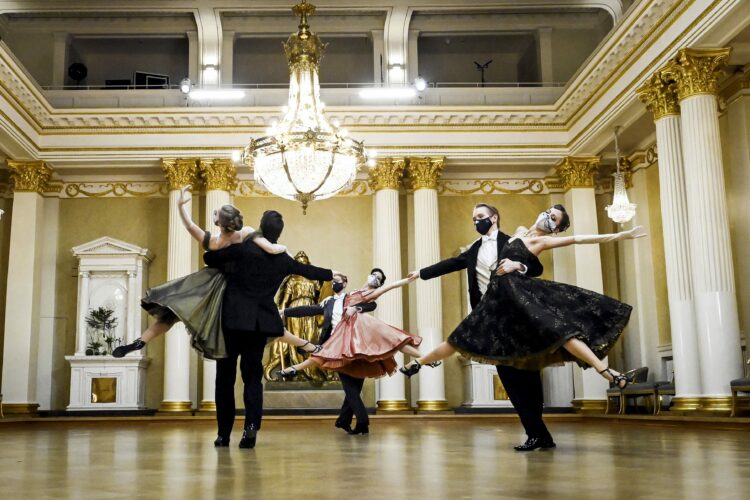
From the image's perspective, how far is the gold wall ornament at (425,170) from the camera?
13.9 metres

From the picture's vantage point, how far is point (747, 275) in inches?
406

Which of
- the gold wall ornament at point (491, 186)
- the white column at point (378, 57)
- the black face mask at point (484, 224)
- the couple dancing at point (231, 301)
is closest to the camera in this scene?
the couple dancing at point (231, 301)

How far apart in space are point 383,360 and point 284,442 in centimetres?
129

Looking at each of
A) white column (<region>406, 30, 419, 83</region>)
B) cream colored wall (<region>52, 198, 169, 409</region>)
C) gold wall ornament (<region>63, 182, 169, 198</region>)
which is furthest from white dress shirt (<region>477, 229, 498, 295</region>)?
gold wall ornament (<region>63, 182, 169, 198</region>)

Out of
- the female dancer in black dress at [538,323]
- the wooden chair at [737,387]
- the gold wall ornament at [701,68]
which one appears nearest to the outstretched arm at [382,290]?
the female dancer in black dress at [538,323]

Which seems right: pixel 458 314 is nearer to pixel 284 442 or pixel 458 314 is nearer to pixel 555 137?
pixel 555 137

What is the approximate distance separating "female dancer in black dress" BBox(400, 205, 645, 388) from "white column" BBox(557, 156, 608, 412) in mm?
9166

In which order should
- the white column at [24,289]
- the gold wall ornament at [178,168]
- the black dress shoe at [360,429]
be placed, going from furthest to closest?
the gold wall ornament at [178,168], the white column at [24,289], the black dress shoe at [360,429]

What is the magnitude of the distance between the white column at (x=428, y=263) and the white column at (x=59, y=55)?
21.4ft

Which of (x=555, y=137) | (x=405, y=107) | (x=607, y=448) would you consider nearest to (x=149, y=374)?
(x=405, y=107)

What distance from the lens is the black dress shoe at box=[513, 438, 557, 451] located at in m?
4.59

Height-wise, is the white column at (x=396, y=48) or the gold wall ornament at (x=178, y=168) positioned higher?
the white column at (x=396, y=48)

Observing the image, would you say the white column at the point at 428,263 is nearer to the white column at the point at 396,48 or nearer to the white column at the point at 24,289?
the white column at the point at 396,48

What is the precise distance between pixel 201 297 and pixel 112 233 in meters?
10.5
